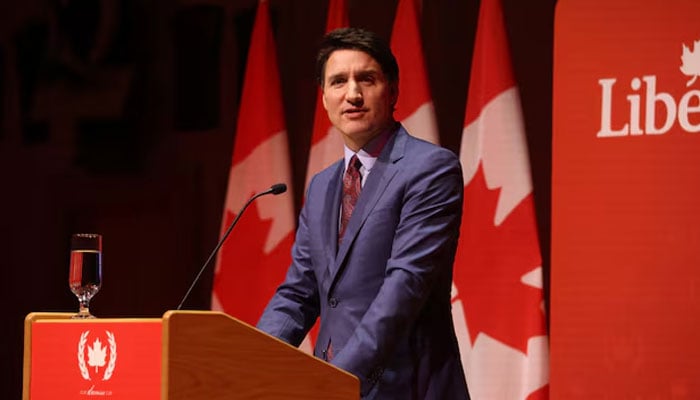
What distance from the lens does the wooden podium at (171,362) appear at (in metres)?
1.78

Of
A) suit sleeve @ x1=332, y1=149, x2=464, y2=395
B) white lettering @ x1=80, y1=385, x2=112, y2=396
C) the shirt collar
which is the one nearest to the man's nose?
the shirt collar

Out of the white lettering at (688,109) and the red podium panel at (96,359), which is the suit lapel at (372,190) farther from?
the white lettering at (688,109)

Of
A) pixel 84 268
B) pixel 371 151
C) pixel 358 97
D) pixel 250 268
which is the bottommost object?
pixel 250 268

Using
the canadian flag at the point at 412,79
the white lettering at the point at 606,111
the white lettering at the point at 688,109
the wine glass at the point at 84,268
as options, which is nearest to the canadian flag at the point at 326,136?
the canadian flag at the point at 412,79

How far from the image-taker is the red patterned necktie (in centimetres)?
265

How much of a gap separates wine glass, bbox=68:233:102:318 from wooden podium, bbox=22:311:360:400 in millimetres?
133

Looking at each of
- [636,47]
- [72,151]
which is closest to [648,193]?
[636,47]

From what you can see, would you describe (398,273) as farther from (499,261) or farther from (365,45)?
(499,261)

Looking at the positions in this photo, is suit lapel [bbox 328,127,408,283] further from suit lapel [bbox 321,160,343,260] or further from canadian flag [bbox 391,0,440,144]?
canadian flag [bbox 391,0,440,144]

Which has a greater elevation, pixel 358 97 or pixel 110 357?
pixel 358 97

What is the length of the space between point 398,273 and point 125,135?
2796mm

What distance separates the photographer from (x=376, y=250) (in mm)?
2523

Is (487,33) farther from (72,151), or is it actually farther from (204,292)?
(72,151)

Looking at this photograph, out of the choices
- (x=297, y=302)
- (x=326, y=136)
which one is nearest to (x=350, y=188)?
(x=297, y=302)
